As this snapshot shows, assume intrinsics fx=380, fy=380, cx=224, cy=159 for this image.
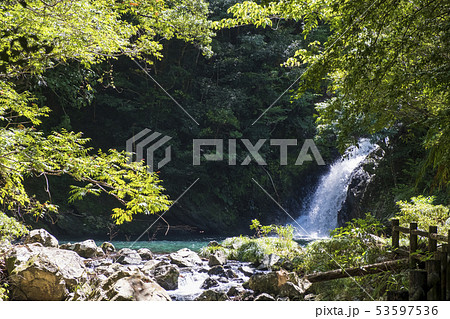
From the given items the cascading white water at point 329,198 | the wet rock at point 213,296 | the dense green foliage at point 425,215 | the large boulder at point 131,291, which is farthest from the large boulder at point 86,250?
the cascading white water at point 329,198

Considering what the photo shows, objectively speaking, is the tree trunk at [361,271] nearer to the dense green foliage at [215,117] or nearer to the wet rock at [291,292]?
the wet rock at [291,292]

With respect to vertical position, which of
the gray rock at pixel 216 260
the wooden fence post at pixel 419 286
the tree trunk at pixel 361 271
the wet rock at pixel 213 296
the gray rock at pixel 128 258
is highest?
the wooden fence post at pixel 419 286

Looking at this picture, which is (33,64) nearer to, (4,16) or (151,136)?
(4,16)

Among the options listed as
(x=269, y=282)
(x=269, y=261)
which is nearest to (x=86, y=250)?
(x=269, y=261)

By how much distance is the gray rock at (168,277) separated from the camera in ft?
21.1

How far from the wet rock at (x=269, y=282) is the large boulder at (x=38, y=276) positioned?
2.60 meters

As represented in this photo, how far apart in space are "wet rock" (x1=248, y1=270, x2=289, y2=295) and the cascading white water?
8305mm

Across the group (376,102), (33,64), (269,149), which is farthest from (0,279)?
(269,149)

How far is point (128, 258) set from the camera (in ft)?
27.7

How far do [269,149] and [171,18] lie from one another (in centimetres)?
1010

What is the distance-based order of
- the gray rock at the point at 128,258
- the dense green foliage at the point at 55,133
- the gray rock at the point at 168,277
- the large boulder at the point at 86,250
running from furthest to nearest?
the large boulder at the point at 86,250 → the gray rock at the point at 128,258 → the gray rock at the point at 168,277 → the dense green foliage at the point at 55,133

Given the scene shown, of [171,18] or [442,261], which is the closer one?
[442,261]

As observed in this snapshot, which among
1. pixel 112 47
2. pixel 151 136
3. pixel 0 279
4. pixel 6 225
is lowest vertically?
pixel 0 279

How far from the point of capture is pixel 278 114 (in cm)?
1738
